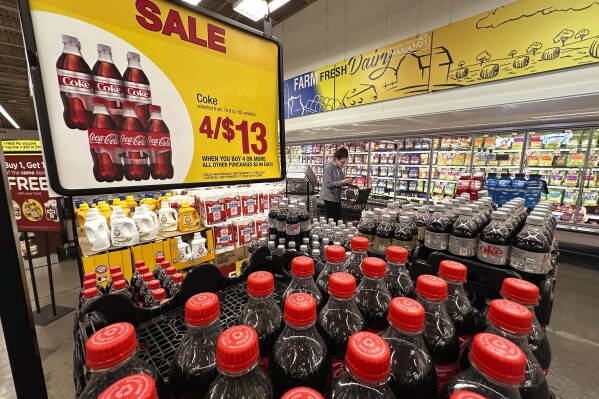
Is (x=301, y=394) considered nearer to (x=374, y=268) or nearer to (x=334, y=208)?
(x=374, y=268)

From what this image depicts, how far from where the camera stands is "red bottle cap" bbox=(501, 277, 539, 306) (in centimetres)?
60

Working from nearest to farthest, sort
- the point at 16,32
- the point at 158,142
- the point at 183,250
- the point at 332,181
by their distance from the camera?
the point at 158,142 → the point at 183,250 → the point at 332,181 → the point at 16,32

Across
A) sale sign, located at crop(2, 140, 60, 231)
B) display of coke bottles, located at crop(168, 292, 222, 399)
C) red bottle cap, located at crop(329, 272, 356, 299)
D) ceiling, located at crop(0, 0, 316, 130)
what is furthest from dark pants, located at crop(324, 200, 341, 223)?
ceiling, located at crop(0, 0, 316, 130)

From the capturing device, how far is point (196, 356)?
0.54m

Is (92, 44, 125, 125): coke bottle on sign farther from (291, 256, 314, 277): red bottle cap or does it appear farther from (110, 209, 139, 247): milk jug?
(110, 209, 139, 247): milk jug

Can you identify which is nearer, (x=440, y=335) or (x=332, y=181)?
(x=440, y=335)

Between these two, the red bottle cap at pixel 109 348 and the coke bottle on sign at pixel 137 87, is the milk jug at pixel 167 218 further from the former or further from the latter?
the red bottle cap at pixel 109 348

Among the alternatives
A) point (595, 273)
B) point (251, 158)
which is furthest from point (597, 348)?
point (251, 158)

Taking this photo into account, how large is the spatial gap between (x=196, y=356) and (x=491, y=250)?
1.07m

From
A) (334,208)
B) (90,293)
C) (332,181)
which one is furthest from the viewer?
(334,208)

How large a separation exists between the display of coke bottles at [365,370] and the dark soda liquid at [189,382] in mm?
255

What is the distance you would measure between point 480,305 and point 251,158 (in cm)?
102

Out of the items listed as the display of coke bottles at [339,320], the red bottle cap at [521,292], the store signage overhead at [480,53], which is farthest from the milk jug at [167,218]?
the store signage overhead at [480,53]

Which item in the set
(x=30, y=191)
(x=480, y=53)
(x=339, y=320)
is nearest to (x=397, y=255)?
(x=339, y=320)
